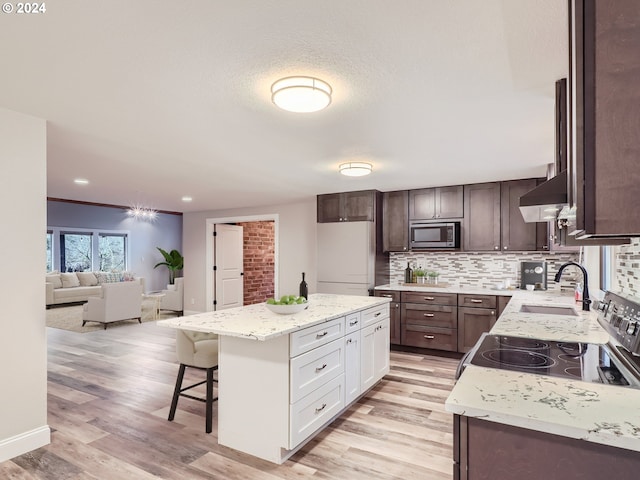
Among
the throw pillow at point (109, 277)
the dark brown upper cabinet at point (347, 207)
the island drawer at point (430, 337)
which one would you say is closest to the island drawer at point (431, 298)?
the island drawer at point (430, 337)

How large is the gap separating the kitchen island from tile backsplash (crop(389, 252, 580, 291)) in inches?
154

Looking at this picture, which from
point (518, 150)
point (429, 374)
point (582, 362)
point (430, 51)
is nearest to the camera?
point (582, 362)

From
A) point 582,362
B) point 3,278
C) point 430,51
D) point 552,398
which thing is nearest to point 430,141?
point 430,51

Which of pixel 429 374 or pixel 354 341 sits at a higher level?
pixel 354 341

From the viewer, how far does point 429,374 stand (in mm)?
4039

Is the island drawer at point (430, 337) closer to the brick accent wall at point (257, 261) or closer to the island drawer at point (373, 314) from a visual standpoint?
the island drawer at point (373, 314)

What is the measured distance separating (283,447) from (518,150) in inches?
118

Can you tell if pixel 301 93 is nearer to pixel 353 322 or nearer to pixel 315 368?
pixel 315 368

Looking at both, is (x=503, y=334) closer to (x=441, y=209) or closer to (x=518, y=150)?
(x=518, y=150)

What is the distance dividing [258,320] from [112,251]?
1007 cm

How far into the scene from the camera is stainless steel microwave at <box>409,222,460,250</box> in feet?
16.1

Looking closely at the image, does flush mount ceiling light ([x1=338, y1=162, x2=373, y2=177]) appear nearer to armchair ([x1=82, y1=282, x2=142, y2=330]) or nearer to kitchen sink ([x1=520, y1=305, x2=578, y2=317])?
kitchen sink ([x1=520, y1=305, x2=578, y2=317])

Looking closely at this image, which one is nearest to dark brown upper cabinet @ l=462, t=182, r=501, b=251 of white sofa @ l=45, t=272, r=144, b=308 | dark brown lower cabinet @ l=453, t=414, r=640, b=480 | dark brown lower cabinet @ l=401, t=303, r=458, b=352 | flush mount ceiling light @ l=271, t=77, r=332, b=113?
dark brown lower cabinet @ l=401, t=303, r=458, b=352

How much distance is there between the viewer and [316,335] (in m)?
2.59
